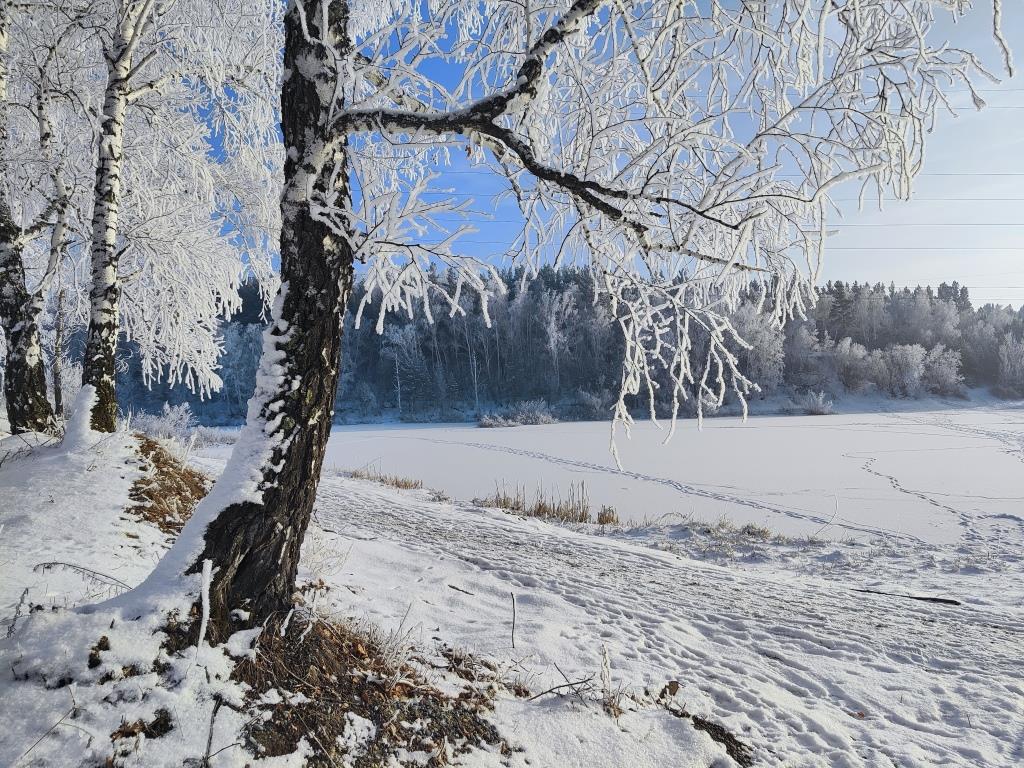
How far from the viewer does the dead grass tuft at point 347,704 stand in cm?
164

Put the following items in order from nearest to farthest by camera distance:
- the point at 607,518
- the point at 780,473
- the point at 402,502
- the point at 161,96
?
the point at 161,96 < the point at 402,502 < the point at 607,518 < the point at 780,473

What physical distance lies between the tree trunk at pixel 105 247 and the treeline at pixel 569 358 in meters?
36.3

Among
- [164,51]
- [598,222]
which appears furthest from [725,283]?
[164,51]

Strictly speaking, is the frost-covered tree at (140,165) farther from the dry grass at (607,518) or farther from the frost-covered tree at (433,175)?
the dry grass at (607,518)

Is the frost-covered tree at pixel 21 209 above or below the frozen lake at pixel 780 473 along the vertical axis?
above

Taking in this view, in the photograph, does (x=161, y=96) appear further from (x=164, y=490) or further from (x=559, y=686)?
(x=559, y=686)

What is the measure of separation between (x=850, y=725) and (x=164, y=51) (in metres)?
7.77

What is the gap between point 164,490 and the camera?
4.01 metres

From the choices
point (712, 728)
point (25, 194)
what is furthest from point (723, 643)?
point (25, 194)

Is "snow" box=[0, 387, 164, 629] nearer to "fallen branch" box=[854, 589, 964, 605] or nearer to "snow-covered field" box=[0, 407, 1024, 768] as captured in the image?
"snow-covered field" box=[0, 407, 1024, 768]

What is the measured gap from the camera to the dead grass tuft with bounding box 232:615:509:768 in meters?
1.64

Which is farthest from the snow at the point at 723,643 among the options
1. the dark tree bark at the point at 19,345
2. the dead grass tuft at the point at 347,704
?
the dark tree bark at the point at 19,345

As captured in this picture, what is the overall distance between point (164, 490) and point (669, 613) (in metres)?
3.76

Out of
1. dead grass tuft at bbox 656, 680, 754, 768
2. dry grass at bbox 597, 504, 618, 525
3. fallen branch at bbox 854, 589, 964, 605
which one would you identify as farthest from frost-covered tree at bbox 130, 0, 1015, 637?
dry grass at bbox 597, 504, 618, 525
